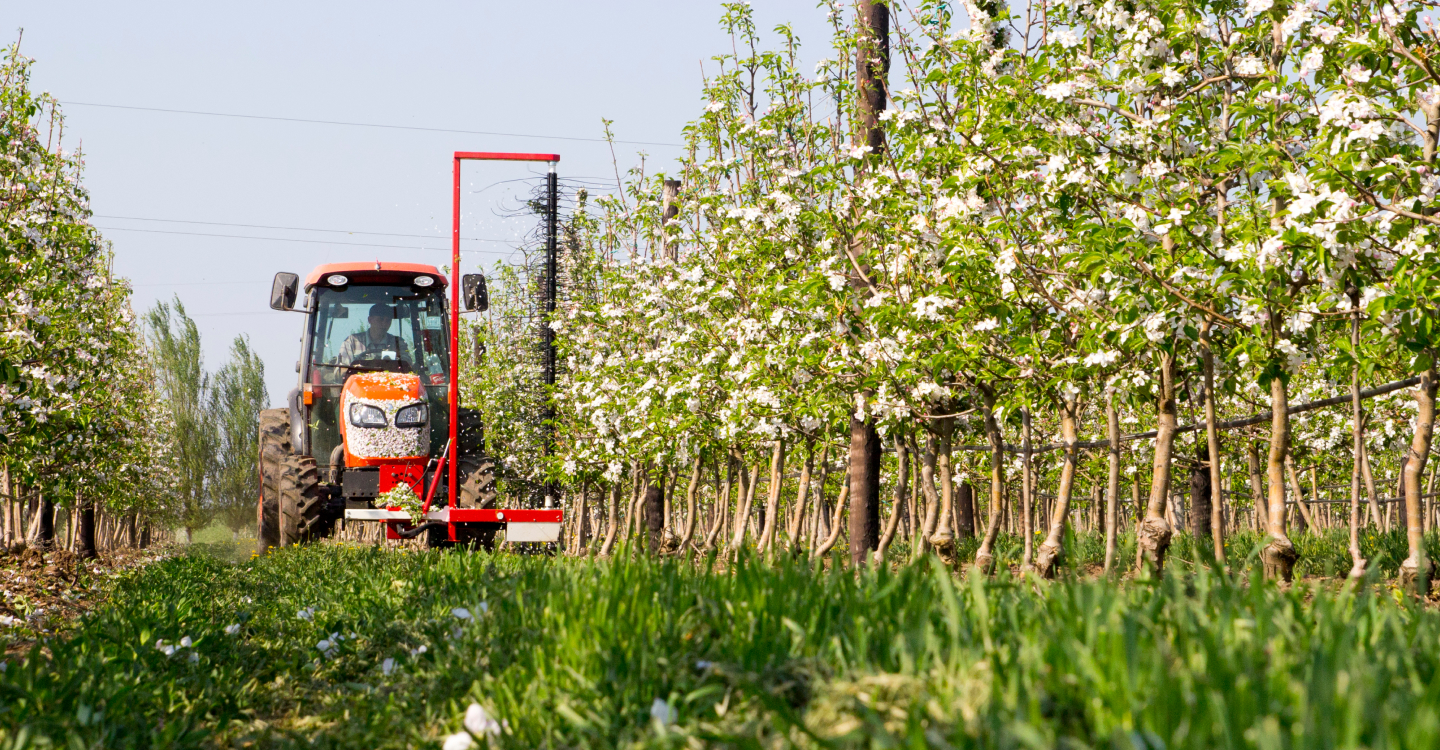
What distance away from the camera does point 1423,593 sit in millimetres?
2941

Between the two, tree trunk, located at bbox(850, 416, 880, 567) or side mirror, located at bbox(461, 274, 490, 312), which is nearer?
tree trunk, located at bbox(850, 416, 880, 567)

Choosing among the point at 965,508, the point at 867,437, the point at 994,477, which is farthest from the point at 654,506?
the point at 994,477

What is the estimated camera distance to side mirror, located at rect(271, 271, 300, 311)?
11492 millimetres

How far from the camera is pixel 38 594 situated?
35.7ft

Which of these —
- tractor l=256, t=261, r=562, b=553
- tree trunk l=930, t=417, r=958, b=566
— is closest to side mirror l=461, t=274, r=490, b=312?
tractor l=256, t=261, r=562, b=553

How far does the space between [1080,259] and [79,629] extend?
5684 mm

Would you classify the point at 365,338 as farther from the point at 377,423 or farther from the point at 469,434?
the point at 469,434

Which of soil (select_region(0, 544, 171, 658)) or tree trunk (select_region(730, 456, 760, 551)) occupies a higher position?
tree trunk (select_region(730, 456, 760, 551))

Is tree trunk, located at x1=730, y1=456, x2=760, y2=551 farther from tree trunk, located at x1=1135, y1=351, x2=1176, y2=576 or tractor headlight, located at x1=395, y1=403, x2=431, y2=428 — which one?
tree trunk, located at x1=1135, y1=351, x2=1176, y2=576

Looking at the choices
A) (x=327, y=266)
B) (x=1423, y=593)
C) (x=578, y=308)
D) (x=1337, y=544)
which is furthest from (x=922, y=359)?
(x=578, y=308)

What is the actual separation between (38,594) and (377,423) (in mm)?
3500

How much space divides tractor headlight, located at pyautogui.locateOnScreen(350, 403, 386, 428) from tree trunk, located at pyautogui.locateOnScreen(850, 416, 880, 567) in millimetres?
4934

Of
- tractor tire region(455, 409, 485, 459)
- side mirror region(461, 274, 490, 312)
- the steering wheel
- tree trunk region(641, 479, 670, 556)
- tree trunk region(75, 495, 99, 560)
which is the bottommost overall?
tree trunk region(75, 495, 99, 560)

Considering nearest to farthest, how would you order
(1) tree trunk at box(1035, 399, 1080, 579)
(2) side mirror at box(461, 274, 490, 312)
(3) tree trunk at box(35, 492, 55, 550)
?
1. (1) tree trunk at box(1035, 399, 1080, 579)
2. (2) side mirror at box(461, 274, 490, 312)
3. (3) tree trunk at box(35, 492, 55, 550)
